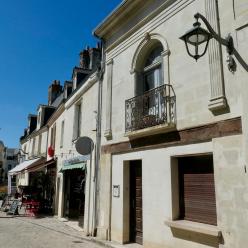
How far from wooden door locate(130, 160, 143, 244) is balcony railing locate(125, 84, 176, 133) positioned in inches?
49.6

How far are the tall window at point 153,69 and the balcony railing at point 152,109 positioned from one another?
54cm

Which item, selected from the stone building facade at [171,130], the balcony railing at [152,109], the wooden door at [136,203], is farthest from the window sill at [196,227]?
the balcony railing at [152,109]

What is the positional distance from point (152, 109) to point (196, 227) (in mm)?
3174

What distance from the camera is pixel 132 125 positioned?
8445mm

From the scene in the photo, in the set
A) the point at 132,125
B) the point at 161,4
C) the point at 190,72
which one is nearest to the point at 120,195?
the point at 132,125

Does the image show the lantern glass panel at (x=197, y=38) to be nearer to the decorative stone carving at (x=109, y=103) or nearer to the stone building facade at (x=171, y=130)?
the stone building facade at (x=171, y=130)

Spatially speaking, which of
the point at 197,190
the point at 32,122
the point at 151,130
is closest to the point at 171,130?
the point at 151,130

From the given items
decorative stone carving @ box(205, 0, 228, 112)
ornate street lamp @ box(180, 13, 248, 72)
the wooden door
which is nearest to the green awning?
the wooden door

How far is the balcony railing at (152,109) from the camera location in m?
7.23

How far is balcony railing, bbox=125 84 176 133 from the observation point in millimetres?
7234

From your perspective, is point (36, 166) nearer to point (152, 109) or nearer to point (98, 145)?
point (98, 145)

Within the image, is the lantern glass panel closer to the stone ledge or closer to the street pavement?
the stone ledge

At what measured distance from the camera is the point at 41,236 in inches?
396

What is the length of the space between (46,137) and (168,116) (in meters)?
16.1
